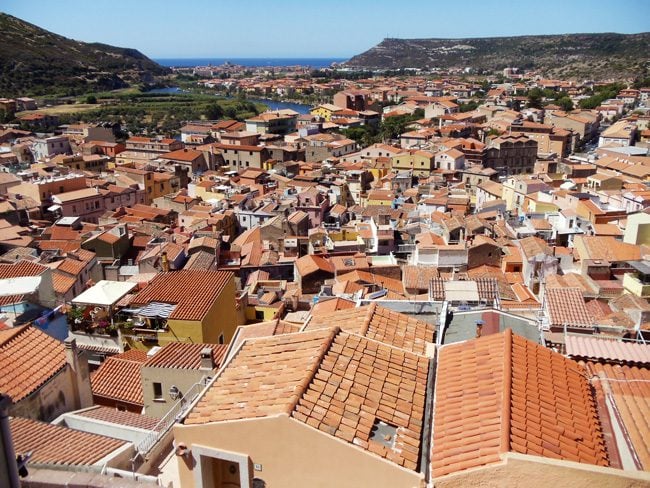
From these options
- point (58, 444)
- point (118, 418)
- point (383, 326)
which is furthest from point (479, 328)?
point (58, 444)

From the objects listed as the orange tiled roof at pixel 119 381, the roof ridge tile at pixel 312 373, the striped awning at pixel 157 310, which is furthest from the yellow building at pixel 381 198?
the roof ridge tile at pixel 312 373

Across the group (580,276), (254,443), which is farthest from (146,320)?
(580,276)

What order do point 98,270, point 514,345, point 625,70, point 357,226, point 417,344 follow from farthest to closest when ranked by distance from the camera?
point 625,70, point 357,226, point 98,270, point 417,344, point 514,345

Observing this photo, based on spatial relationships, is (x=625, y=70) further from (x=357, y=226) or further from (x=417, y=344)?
(x=417, y=344)

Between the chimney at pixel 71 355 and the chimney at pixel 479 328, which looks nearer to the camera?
the chimney at pixel 479 328

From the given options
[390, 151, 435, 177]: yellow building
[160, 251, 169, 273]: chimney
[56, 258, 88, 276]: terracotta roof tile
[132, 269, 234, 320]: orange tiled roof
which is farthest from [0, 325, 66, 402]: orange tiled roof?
[390, 151, 435, 177]: yellow building

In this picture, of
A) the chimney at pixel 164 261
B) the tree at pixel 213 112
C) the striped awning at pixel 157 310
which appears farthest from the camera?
the tree at pixel 213 112

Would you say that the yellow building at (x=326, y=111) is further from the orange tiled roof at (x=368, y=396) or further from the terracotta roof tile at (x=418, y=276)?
the orange tiled roof at (x=368, y=396)

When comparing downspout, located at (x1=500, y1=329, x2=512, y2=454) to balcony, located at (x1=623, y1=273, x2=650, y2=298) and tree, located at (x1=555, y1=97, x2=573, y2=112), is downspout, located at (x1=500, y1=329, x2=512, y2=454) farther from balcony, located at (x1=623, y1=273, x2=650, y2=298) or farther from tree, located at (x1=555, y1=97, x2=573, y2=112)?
tree, located at (x1=555, y1=97, x2=573, y2=112)

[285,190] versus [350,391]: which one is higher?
[350,391]
